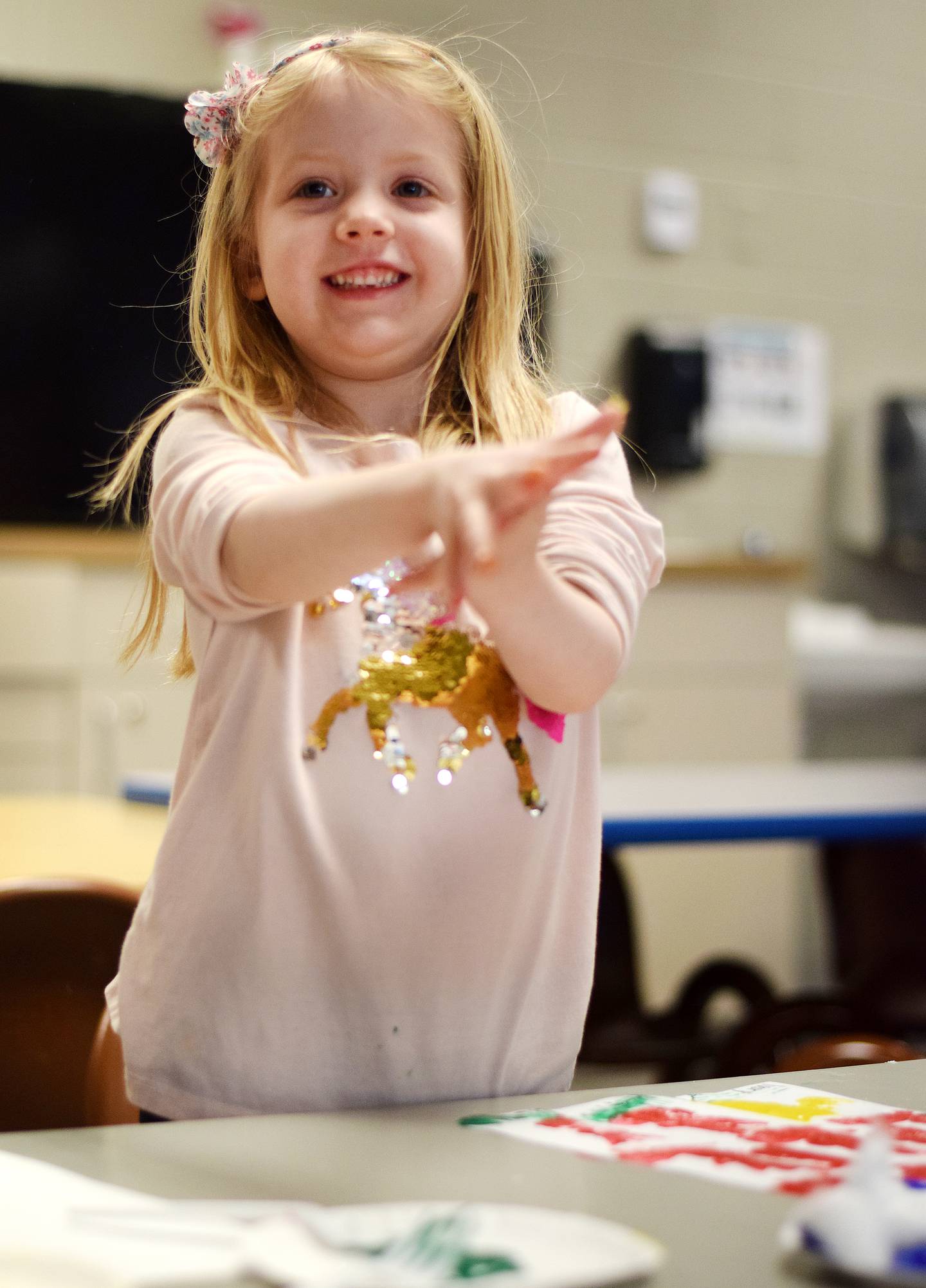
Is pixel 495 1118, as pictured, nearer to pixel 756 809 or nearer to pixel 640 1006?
pixel 756 809

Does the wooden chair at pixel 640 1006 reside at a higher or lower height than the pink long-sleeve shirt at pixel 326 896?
lower

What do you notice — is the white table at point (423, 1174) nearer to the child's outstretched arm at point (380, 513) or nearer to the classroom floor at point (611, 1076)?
the child's outstretched arm at point (380, 513)

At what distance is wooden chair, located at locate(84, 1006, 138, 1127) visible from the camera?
3.04 feet

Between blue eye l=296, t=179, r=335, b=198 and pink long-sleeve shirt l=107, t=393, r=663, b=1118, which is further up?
blue eye l=296, t=179, r=335, b=198

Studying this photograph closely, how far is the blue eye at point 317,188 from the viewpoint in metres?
0.90

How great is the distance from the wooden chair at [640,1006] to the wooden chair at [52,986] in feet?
4.11

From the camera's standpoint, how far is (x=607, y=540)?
0.84 m

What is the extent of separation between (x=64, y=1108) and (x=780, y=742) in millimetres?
2728

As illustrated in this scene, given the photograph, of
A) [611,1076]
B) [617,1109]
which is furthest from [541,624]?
[611,1076]

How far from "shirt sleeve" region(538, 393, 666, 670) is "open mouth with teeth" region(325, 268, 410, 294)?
0.16m

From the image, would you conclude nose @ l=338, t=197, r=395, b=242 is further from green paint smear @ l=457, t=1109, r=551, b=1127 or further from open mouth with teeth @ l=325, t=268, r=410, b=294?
green paint smear @ l=457, t=1109, r=551, b=1127

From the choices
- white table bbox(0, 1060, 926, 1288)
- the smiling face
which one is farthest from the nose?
white table bbox(0, 1060, 926, 1288)

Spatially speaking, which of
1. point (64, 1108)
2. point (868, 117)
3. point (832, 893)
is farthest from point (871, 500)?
point (64, 1108)

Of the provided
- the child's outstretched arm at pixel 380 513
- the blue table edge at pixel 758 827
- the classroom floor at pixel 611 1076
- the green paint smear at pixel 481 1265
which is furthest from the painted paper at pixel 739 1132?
the classroom floor at pixel 611 1076
